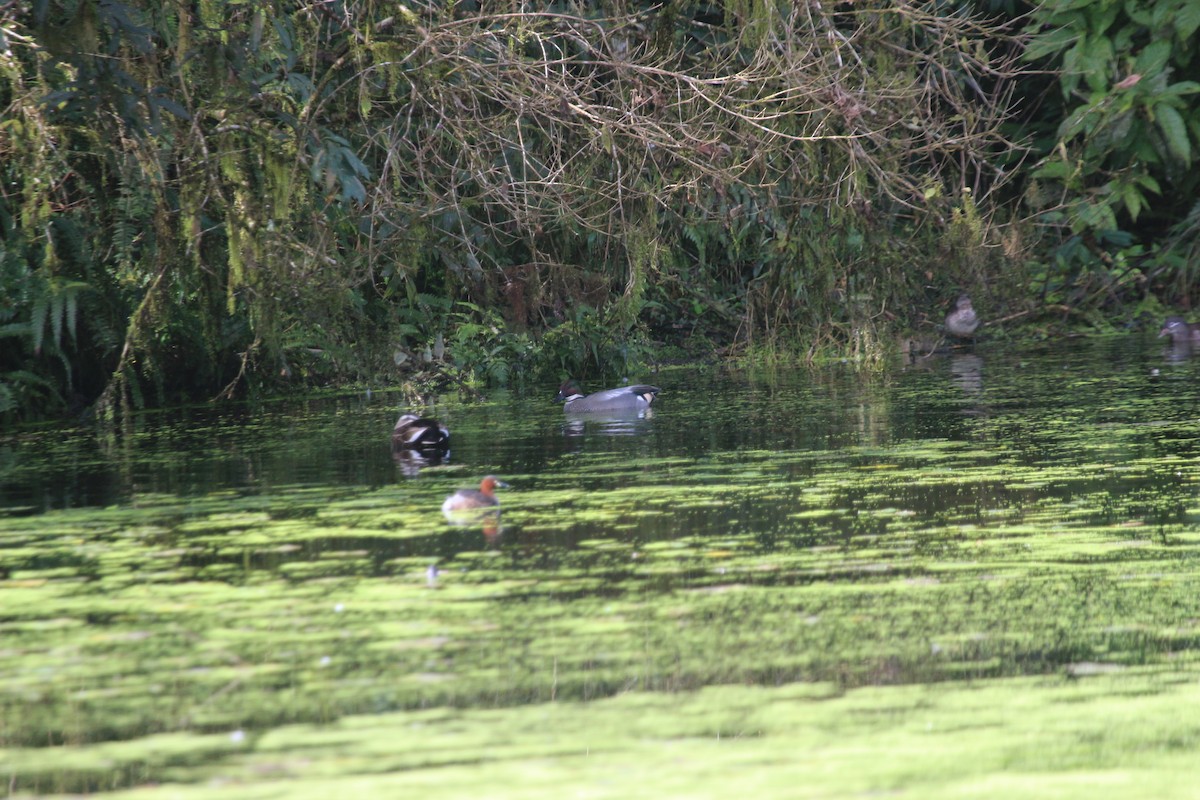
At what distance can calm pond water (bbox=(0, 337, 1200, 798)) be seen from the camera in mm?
3496

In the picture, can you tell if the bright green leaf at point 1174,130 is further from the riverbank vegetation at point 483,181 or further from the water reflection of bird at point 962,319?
the water reflection of bird at point 962,319

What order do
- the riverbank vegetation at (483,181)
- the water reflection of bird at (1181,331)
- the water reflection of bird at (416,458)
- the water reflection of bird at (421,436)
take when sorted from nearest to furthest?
the water reflection of bird at (416,458)
the water reflection of bird at (421,436)
the riverbank vegetation at (483,181)
the water reflection of bird at (1181,331)

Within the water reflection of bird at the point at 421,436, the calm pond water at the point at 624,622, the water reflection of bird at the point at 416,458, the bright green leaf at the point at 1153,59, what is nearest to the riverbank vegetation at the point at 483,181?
the bright green leaf at the point at 1153,59

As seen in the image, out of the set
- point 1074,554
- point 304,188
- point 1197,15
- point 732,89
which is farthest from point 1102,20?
point 1074,554

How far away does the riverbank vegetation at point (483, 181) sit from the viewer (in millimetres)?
9547

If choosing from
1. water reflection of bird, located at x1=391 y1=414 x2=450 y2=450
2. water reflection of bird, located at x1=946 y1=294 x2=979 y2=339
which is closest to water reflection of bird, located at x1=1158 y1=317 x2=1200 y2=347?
water reflection of bird, located at x1=946 y1=294 x2=979 y2=339

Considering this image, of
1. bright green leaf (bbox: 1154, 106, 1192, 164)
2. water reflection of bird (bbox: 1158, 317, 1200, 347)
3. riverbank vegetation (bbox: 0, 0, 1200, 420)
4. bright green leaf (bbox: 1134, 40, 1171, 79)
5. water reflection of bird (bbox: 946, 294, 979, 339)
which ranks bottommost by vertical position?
water reflection of bird (bbox: 1158, 317, 1200, 347)

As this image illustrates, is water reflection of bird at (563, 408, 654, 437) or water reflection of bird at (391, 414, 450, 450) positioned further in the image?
water reflection of bird at (563, 408, 654, 437)

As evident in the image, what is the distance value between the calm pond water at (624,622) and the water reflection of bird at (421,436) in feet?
1.57

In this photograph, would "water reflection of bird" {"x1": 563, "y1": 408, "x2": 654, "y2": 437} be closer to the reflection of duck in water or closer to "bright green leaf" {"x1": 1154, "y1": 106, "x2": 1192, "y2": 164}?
the reflection of duck in water

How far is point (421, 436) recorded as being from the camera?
9250mm

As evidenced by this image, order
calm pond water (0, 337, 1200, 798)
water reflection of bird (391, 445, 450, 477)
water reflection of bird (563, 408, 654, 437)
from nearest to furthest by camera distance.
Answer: calm pond water (0, 337, 1200, 798) → water reflection of bird (391, 445, 450, 477) → water reflection of bird (563, 408, 654, 437)

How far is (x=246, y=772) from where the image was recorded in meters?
3.45

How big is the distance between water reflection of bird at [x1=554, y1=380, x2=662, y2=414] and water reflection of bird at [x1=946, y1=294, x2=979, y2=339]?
526cm
